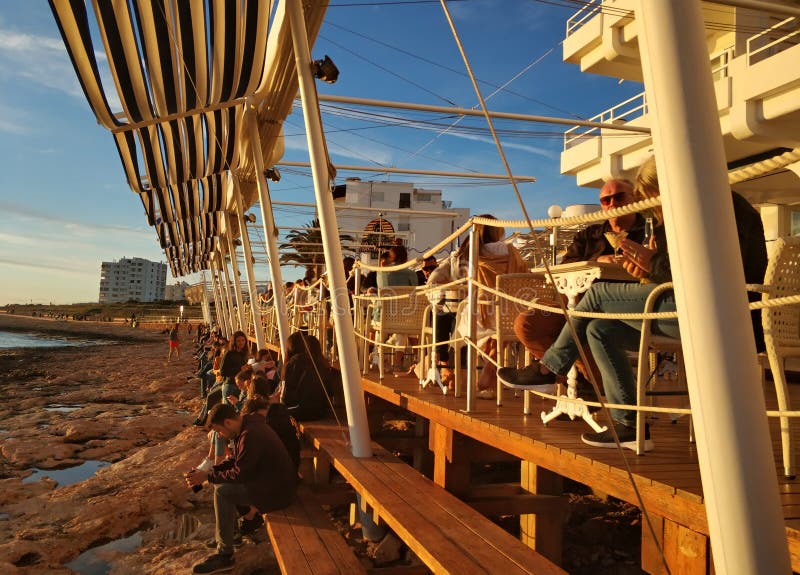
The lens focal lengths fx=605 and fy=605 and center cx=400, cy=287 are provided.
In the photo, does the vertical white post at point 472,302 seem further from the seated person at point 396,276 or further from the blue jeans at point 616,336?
the seated person at point 396,276

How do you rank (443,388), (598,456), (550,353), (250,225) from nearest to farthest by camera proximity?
(598,456) < (550,353) < (443,388) < (250,225)

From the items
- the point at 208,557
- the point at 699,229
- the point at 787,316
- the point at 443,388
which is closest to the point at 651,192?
the point at 787,316

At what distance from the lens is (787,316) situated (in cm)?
221

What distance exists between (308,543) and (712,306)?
3265 millimetres

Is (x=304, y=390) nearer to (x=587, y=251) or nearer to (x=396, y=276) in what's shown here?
(x=396, y=276)

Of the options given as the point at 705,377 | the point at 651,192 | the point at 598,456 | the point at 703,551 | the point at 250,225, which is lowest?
the point at 703,551

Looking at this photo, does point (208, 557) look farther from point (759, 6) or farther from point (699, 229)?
point (759, 6)

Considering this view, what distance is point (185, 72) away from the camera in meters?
6.22

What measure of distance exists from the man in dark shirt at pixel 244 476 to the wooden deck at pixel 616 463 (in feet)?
4.11

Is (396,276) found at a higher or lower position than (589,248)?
higher

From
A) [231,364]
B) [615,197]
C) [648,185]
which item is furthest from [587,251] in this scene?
[231,364]

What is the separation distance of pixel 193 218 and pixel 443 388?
1106cm

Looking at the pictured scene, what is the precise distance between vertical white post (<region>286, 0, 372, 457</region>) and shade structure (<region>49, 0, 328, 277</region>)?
28.2 inches

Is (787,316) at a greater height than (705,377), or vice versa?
(787,316)
